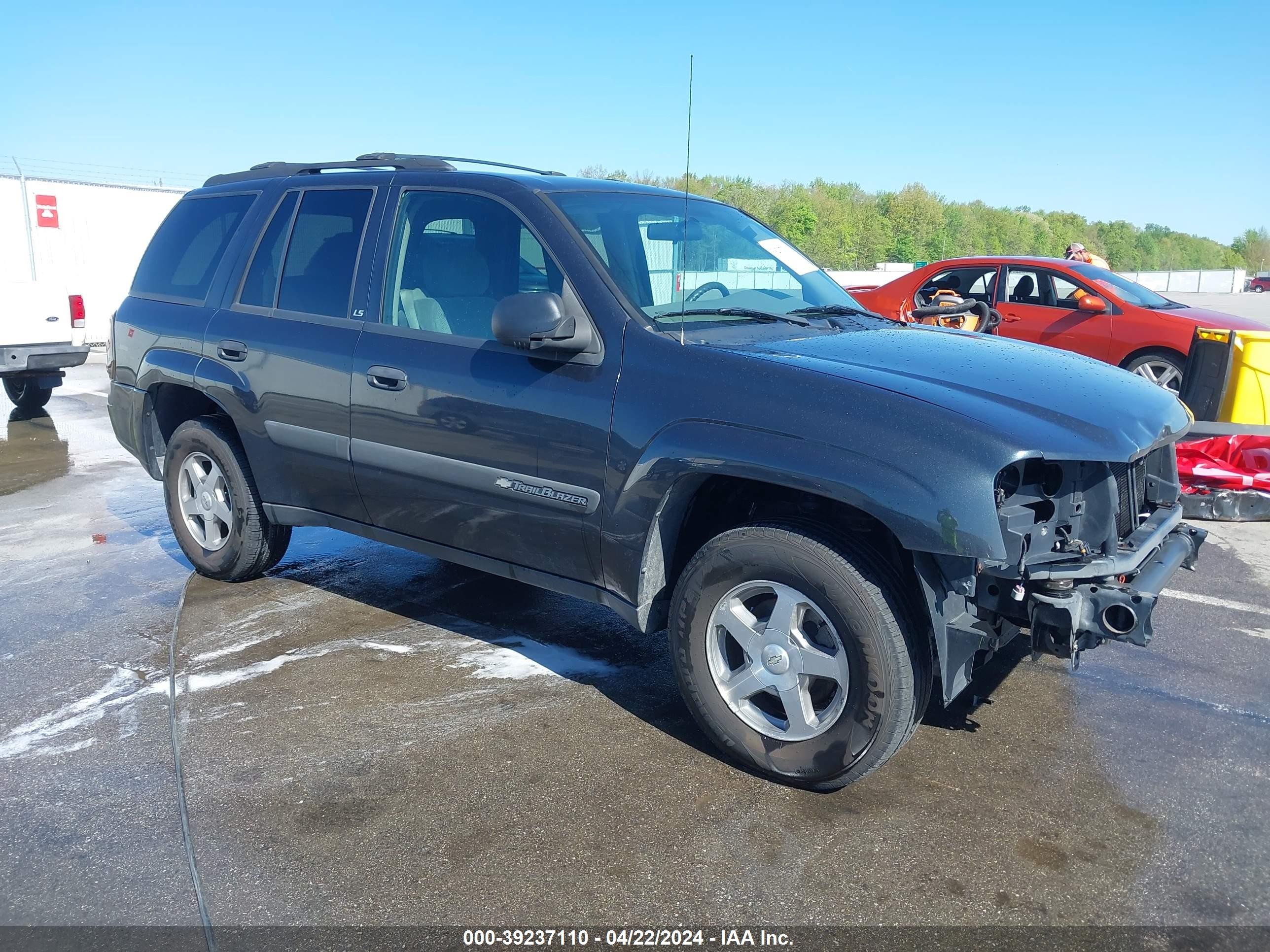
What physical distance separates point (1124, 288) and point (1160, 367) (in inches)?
41.1

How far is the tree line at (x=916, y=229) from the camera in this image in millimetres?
32438

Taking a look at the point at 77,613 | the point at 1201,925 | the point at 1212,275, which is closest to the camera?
the point at 1201,925

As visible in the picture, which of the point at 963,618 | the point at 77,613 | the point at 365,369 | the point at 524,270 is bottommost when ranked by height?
the point at 77,613

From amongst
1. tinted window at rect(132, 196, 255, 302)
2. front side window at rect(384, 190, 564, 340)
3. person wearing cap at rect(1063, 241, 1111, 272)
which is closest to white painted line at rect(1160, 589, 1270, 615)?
front side window at rect(384, 190, 564, 340)

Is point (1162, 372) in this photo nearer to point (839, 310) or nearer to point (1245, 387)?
point (1245, 387)

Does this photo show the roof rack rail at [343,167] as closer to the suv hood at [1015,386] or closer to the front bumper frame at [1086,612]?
the suv hood at [1015,386]

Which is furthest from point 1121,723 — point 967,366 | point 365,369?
point 365,369

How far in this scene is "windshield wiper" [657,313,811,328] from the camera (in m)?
3.70

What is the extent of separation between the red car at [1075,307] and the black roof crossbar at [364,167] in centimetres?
685

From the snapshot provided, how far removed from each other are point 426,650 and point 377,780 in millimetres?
1139

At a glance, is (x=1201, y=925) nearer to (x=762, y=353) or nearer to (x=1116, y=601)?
(x=1116, y=601)

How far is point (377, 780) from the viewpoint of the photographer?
3.36 metres

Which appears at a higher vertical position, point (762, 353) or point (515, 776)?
point (762, 353)

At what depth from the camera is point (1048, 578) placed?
292cm
